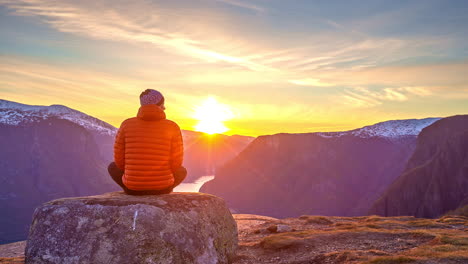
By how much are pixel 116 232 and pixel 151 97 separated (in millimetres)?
3202

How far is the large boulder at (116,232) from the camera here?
6664mm

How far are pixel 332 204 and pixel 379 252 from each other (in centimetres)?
15479

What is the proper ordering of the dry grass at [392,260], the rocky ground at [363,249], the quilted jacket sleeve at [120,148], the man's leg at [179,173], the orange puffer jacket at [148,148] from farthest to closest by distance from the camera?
the rocky ground at [363,249] < the dry grass at [392,260] < the man's leg at [179,173] < the quilted jacket sleeve at [120,148] < the orange puffer jacket at [148,148]

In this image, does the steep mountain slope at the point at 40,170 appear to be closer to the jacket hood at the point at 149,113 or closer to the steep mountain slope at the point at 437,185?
the steep mountain slope at the point at 437,185

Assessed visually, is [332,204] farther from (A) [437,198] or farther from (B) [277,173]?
(A) [437,198]

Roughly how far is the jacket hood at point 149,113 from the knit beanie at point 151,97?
256mm

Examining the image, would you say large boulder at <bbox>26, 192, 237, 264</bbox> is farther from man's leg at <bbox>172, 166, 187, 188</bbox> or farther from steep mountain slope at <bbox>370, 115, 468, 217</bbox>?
steep mountain slope at <bbox>370, 115, 468, 217</bbox>

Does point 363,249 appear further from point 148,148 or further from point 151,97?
point 151,97

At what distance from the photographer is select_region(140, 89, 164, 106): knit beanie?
25.8 feet

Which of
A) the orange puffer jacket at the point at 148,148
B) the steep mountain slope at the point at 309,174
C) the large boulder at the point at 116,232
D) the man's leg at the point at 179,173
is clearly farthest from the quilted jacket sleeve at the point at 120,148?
the steep mountain slope at the point at 309,174

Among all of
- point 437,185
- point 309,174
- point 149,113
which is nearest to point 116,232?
point 149,113

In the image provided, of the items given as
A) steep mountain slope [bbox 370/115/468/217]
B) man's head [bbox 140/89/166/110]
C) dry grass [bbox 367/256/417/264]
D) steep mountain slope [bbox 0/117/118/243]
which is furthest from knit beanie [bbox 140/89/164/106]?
steep mountain slope [bbox 0/117/118/243]

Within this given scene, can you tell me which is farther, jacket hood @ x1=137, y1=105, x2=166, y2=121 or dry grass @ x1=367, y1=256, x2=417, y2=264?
dry grass @ x1=367, y1=256, x2=417, y2=264

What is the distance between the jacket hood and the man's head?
255 millimetres
